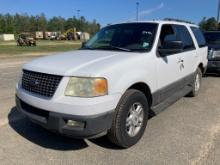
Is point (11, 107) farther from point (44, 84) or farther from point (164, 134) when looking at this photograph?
point (164, 134)

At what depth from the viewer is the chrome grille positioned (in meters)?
3.52

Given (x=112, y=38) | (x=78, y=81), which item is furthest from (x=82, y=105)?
(x=112, y=38)

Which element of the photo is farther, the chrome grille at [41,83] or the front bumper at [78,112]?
the chrome grille at [41,83]

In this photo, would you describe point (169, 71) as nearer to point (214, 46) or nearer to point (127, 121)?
point (127, 121)

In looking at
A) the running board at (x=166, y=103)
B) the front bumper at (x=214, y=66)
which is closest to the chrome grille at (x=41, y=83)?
the running board at (x=166, y=103)

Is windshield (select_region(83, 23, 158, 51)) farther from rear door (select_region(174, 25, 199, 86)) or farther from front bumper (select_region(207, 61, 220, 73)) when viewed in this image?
front bumper (select_region(207, 61, 220, 73))

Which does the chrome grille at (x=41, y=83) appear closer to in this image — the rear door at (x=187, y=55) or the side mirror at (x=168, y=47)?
the side mirror at (x=168, y=47)

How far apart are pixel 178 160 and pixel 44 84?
2007 mm

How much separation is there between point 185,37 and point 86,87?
3.43 meters

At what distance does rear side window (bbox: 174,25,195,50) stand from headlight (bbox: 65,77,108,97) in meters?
2.82

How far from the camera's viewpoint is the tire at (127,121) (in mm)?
3639

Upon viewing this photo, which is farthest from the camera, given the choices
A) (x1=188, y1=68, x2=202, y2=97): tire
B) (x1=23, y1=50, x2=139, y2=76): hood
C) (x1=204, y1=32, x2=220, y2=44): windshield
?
(x1=204, y1=32, x2=220, y2=44): windshield

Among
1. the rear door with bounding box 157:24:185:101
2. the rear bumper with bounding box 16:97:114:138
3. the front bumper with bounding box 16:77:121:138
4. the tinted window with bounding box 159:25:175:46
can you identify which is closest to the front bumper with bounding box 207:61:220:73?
the rear door with bounding box 157:24:185:101

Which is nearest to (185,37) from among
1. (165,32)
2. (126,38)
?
(165,32)
